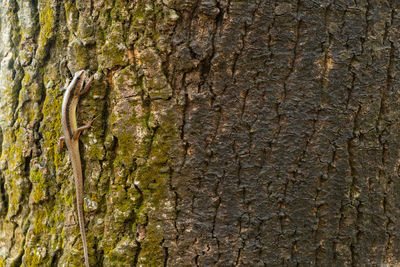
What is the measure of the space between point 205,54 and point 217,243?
0.80 metres

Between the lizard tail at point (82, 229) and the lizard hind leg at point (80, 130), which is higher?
the lizard hind leg at point (80, 130)

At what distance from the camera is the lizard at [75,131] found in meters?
1.64

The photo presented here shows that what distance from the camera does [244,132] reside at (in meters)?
1.49

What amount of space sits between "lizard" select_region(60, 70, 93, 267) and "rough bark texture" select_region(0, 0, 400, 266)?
0.15 feet

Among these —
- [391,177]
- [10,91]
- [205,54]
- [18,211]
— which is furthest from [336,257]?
[10,91]

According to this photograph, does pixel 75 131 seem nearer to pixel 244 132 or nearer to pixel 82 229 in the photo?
pixel 82 229

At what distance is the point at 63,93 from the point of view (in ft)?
5.74

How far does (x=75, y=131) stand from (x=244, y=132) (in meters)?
0.78

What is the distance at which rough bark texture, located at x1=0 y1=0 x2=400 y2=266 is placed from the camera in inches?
57.8

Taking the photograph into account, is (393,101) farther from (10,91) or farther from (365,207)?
(10,91)

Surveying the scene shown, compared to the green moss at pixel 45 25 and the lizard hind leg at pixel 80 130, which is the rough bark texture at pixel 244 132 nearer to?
the lizard hind leg at pixel 80 130

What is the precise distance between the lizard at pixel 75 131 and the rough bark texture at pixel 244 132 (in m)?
0.05

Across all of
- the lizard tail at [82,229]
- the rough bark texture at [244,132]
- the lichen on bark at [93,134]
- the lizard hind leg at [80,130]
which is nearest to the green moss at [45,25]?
the lichen on bark at [93,134]

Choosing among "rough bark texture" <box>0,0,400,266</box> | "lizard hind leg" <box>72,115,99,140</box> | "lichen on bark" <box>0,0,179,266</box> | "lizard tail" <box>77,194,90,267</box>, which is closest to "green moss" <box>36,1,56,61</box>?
"lichen on bark" <box>0,0,179,266</box>
